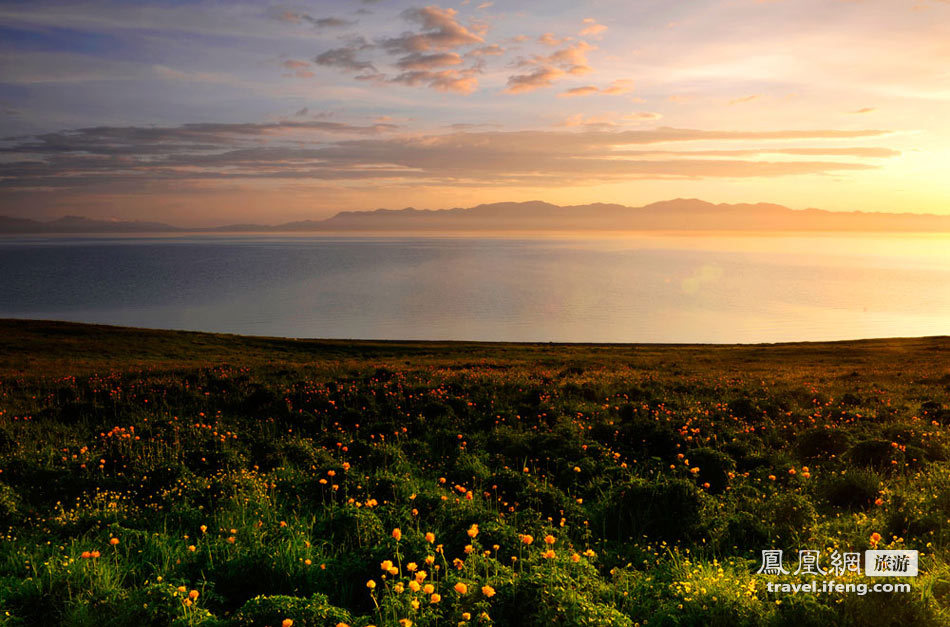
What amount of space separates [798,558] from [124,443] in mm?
10488

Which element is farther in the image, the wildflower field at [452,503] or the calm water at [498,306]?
the calm water at [498,306]

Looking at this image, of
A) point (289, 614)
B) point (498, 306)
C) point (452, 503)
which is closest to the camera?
point (289, 614)

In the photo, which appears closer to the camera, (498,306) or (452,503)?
(452,503)

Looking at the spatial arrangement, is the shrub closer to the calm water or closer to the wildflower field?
the wildflower field

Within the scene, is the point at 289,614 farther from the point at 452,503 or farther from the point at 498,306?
the point at 498,306

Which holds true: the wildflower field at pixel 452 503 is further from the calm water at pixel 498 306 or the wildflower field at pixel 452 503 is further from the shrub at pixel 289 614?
the calm water at pixel 498 306

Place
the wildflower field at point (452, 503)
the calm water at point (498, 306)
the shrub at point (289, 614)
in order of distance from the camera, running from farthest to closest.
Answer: the calm water at point (498, 306) → the wildflower field at point (452, 503) → the shrub at point (289, 614)

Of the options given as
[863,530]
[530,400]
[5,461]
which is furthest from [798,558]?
[5,461]

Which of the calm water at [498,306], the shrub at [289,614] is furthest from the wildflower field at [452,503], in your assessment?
the calm water at [498,306]

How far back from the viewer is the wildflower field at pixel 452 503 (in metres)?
4.91

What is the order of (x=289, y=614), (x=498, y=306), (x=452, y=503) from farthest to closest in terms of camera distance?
(x=498, y=306) → (x=452, y=503) → (x=289, y=614)

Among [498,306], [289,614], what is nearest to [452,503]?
[289,614]

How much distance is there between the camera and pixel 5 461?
9211 mm

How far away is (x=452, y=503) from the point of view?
288 inches
